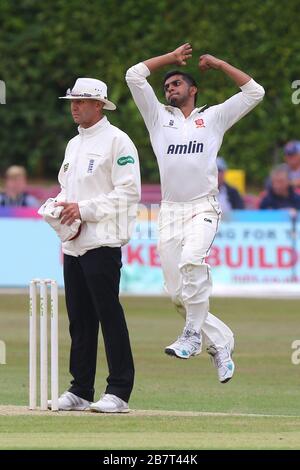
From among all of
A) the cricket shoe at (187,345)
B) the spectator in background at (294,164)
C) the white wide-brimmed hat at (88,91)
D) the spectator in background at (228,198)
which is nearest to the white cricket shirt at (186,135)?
the white wide-brimmed hat at (88,91)

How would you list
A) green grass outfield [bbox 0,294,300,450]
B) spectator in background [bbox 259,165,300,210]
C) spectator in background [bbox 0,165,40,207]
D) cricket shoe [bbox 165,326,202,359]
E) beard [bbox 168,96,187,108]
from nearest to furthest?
green grass outfield [bbox 0,294,300,450], cricket shoe [bbox 165,326,202,359], beard [bbox 168,96,187,108], spectator in background [bbox 259,165,300,210], spectator in background [bbox 0,165,40,207]

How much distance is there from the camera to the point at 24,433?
9.77 meters

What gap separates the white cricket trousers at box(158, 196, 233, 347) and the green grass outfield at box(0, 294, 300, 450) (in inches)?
25.1

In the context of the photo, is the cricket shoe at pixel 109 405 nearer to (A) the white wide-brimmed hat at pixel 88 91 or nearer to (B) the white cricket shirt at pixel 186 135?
(B) the white cricket shirt at pixel 186 135

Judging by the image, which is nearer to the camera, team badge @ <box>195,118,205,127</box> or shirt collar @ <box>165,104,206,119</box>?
team badge @ <box>195,118,205,127</box>

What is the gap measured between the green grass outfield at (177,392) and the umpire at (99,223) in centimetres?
46

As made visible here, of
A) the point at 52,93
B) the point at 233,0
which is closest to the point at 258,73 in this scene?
the point at 233,0

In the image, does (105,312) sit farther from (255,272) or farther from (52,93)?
(52,93)

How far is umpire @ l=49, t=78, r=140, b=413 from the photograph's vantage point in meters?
10.8

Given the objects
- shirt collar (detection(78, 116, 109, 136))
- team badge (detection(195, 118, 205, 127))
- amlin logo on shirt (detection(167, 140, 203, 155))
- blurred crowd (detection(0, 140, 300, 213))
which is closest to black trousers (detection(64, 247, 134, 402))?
shirt collar (detection(78, 116, 109, 136))

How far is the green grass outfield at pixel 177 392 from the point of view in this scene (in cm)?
954

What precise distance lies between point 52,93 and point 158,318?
19.2m

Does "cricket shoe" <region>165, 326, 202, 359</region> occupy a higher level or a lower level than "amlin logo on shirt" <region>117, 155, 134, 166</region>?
lower

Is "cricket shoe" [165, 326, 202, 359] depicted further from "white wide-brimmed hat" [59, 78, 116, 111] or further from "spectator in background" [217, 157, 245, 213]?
"spectator in background" [217, 157, 245, 213]
